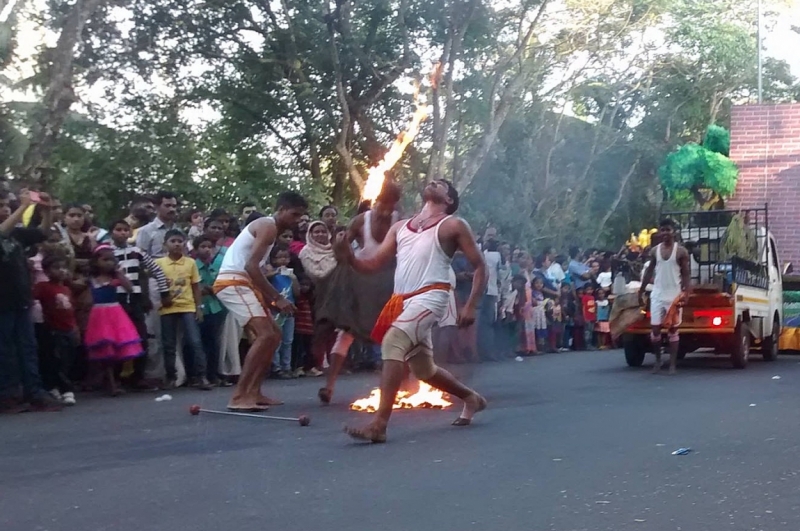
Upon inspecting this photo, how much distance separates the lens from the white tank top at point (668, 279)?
14.3 m

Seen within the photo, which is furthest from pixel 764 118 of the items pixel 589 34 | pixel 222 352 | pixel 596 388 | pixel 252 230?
pixel 252 230

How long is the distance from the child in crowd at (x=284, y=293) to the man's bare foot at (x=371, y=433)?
581 cm

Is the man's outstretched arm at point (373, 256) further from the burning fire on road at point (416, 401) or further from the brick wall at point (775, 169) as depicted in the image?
the brick wall at point (775, 169)

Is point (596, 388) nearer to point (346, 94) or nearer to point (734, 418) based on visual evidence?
point (734, 418)

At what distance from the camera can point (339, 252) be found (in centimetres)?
857

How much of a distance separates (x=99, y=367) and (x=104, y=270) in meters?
1.12

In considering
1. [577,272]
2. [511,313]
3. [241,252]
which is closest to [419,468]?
[241,252]

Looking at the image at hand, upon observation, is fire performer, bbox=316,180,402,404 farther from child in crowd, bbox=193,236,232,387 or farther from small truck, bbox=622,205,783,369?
small truck, bbox=622,205,783,369

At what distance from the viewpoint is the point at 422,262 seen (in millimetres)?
8375

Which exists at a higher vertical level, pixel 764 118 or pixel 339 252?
pixel 764 118

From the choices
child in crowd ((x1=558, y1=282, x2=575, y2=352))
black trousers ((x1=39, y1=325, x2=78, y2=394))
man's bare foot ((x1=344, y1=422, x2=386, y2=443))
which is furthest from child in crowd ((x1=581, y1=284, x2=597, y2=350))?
man's bare foot ((x1=344, y1=422, x2=386, y2=443))

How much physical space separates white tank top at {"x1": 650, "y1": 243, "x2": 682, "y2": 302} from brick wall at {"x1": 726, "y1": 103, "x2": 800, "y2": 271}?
9.67 metres

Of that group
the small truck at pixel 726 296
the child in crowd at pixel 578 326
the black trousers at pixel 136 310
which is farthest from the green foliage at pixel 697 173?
the black trousers at pixel 136 310

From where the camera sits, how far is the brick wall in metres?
23.5
